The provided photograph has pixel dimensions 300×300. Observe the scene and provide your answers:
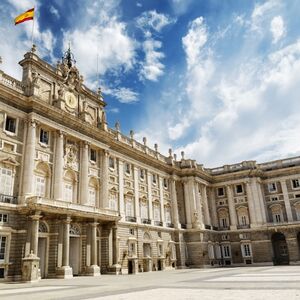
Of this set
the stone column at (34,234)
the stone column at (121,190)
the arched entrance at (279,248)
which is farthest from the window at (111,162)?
the arched entrance at (279,248)

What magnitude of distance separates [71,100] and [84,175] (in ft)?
28.2

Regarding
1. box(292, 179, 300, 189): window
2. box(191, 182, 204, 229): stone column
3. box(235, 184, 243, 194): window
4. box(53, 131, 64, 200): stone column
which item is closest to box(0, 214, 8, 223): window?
box(53, 131, 64, 200): stone column

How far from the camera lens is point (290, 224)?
169ft

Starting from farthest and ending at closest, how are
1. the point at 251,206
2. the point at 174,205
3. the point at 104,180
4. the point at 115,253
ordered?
the point at 251,206 < the point at 174,205 < the point at 104,180 < the point at 115,253

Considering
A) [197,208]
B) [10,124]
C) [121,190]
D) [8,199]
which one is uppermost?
[10,124]

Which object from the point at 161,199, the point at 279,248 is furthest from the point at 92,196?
the point at 279,248

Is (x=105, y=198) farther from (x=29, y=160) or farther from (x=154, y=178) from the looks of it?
(x=154, y=178)

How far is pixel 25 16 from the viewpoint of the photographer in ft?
99.5

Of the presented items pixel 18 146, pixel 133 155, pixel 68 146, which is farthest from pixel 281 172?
pixel 18 146

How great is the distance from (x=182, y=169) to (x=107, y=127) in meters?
18.7

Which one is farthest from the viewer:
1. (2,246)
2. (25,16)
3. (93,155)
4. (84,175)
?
(93,155)

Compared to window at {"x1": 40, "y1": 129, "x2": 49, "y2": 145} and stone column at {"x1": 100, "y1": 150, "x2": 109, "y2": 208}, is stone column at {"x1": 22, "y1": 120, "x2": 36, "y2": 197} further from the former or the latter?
stone column at {"x1": 100, "y1": 150, "x2": 109, "y2": 208}

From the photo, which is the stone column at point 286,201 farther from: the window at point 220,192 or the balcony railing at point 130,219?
the balcony railing at point 130,219

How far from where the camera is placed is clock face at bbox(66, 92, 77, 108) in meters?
35.8
